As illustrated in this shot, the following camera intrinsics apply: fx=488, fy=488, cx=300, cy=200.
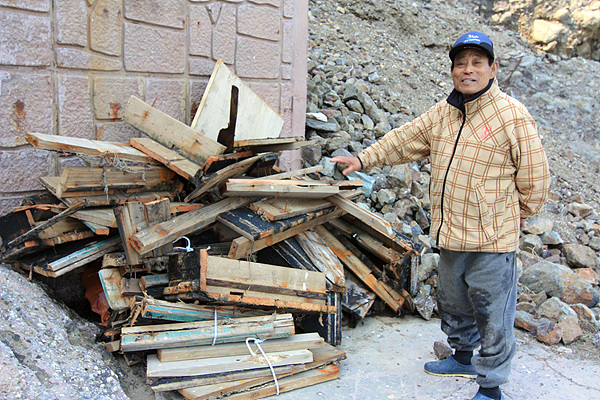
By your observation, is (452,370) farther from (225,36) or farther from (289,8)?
(289,8)

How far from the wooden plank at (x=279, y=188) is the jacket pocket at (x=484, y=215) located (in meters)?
1.16

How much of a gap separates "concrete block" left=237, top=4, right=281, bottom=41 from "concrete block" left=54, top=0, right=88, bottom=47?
1.45 metres

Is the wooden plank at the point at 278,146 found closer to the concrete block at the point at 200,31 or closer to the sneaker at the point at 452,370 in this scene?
the concrete block at the point at 200,31

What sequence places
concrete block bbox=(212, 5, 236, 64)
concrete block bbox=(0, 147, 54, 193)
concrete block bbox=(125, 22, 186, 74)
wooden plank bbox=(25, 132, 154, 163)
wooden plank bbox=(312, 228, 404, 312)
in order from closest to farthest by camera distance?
wooden plank bbox=(25, 132, 154, 163) → concrete block bbox=(0, 147, 54, 193) → concrete block bbox=(125, 22, 186, 74) → wooden plank bbox=(312, 228, 404, 312) → concrete block bbox=(212, 5, 236, 64)

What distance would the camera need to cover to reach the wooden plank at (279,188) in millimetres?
3383

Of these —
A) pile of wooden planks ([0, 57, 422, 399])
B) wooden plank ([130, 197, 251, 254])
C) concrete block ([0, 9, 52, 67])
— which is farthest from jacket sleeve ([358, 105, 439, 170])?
concrete block ([0, 9, 52, 67])

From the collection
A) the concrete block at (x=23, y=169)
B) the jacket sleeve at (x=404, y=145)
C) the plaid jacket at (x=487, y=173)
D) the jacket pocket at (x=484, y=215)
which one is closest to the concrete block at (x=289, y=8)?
the jacket sleeve at (x=404, y=145)

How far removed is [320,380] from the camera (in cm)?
307

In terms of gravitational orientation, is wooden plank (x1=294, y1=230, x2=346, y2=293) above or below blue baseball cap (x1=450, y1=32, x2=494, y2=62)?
below

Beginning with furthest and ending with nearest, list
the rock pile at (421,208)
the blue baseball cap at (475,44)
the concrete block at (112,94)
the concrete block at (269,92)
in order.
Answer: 1. the concrete block at (269,92)
2. the rock pile at (421,208)
3. the concrete block at (112,94)
4. the blue baseball cap at (475,44)

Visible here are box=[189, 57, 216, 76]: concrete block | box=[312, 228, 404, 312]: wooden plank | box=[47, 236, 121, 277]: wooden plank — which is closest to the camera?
box=[47, 236, 121, 277]: wooden plank

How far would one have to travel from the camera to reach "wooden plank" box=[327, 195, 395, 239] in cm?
377

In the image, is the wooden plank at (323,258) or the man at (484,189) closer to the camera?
the man at (484,189)

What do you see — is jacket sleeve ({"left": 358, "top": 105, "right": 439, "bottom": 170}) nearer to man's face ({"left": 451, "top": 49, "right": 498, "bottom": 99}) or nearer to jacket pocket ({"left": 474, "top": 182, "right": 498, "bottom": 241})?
man's face ({"left": 451, "top": 49, "right": 498, "bottom": 99})
